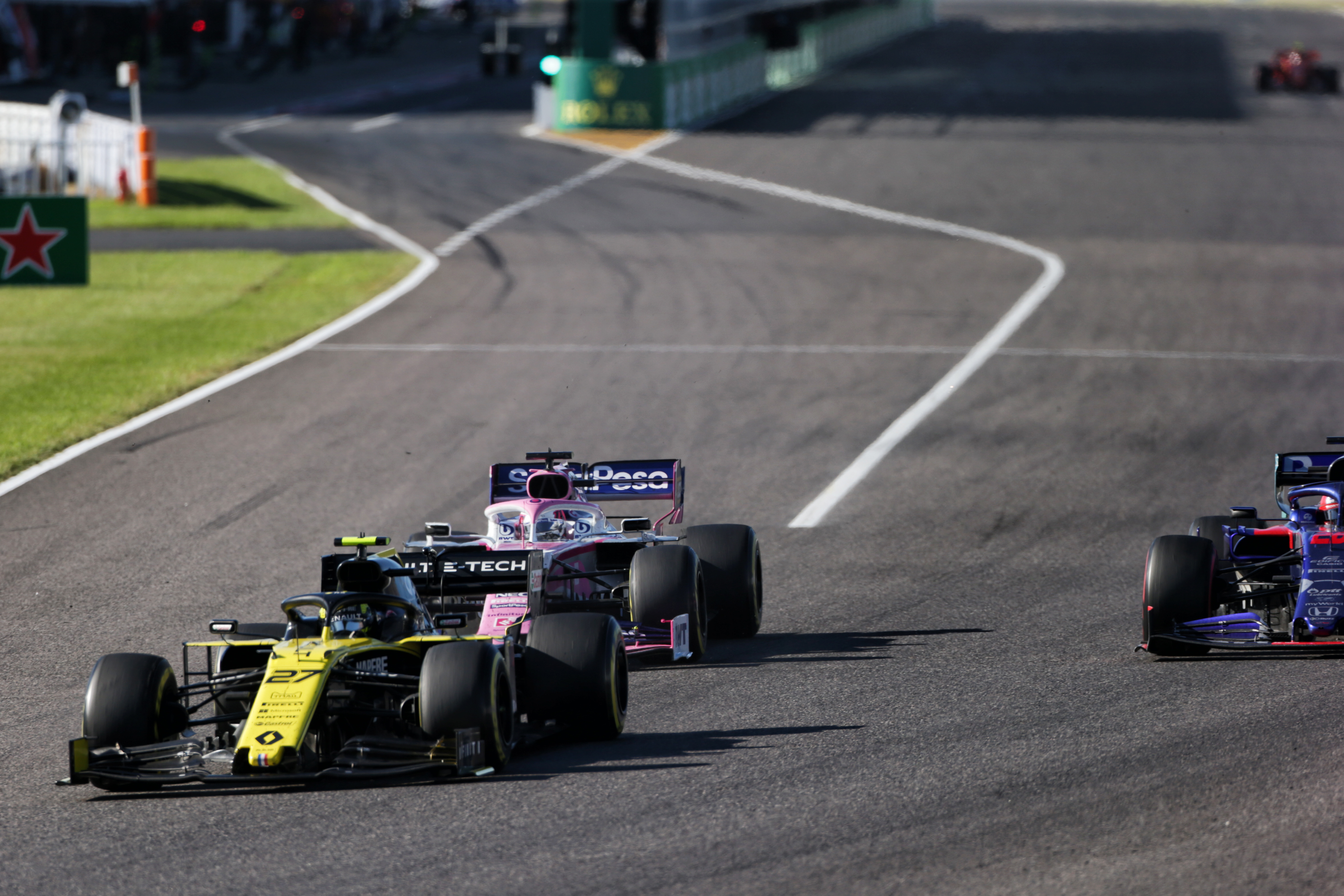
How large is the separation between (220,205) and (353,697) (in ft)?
98.7

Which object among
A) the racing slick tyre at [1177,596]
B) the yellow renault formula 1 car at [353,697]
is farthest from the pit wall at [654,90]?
the yellow renault formula 1 car at [353,697]

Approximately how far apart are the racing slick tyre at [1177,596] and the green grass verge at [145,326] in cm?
1194

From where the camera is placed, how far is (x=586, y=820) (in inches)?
346

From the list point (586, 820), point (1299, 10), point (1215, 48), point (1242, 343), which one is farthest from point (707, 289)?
point (1299, 10)

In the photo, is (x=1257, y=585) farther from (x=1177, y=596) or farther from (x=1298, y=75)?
(x=1298, y=75)

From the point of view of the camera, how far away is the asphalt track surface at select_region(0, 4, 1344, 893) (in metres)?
8.47

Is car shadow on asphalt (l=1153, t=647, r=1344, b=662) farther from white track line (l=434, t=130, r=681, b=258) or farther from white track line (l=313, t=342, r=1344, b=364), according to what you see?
white track line (l=434, t=130, r=681, b=258)

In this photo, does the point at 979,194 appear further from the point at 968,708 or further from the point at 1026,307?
the point at 968,708

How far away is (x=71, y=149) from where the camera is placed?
39344 mm

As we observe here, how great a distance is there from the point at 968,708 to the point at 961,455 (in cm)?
954

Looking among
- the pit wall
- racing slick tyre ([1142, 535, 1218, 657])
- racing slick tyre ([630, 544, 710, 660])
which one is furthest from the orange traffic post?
racing slick tyre ([1142, 535, 1218, 657])

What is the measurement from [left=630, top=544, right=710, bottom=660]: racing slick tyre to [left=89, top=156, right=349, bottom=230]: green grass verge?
79.9 feet

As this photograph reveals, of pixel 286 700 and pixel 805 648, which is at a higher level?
pixel 286 700

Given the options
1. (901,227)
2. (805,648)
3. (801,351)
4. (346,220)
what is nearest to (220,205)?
(346,220)
